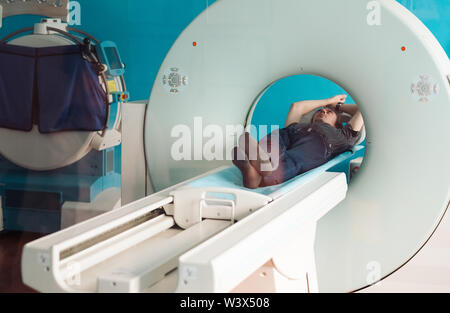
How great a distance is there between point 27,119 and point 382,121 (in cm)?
184

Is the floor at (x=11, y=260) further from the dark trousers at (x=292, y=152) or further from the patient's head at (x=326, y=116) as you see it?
the patient's head at (x=326, y=116)

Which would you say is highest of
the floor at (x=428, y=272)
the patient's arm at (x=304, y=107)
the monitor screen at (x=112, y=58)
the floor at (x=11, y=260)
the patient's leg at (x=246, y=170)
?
the monitor screen at (x=112, y=58)

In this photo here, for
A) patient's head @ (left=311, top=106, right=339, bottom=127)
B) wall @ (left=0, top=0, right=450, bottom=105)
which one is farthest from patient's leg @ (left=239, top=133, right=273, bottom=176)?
wall @ (left=0, top=0, right=450, bottom=105)

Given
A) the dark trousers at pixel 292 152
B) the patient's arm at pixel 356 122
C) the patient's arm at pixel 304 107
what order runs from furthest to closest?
the patient's arm at pixel 304 107 < the patient's arm at pixel 356 122 < the dark trousers at pixel 292 152

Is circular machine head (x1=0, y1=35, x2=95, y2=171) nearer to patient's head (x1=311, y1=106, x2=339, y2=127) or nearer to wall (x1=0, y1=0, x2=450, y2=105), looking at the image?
wall (x1=0, y1=0, x2=450, y2=105)

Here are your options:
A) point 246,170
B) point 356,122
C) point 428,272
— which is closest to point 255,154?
point 246,170

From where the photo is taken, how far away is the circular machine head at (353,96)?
5.30ft

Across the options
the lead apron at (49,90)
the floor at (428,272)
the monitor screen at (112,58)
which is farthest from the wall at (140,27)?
the floor at (428,272)

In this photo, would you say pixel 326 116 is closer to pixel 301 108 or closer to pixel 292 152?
pixel 301 108

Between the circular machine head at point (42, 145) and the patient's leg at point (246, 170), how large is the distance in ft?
4.37

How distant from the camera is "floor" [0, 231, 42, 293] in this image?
220 cm

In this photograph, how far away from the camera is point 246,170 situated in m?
1.59

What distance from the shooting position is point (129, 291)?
91 centimetres
